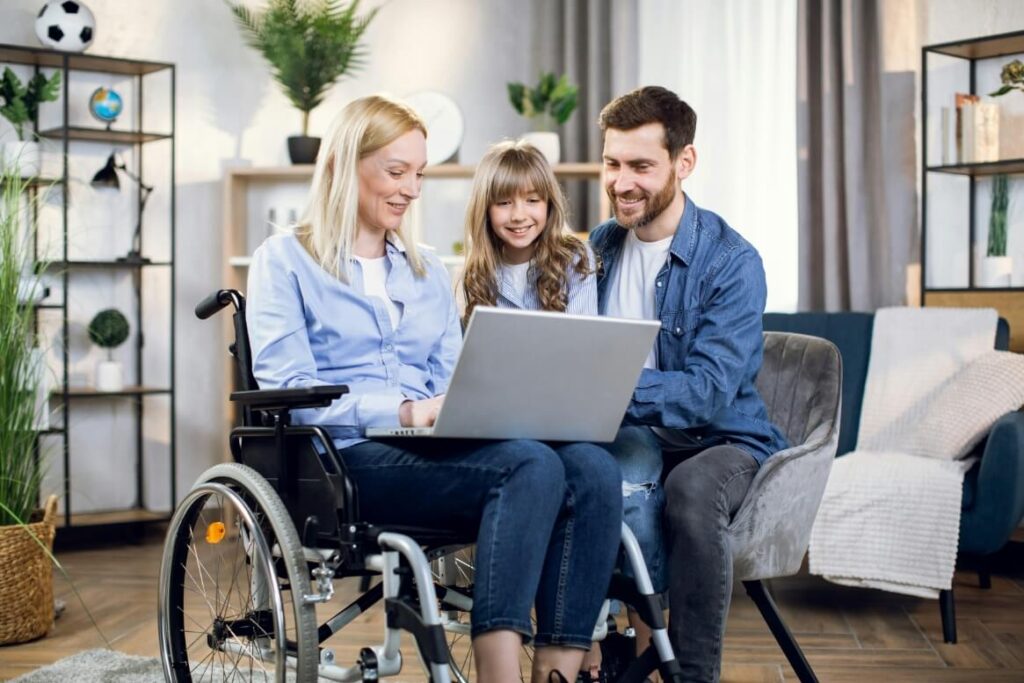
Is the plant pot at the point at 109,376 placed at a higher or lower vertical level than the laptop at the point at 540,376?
lower

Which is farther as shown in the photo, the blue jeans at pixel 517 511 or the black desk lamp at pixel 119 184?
the black desk lamp at pixel 119 184

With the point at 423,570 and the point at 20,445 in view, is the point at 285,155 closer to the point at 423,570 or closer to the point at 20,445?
the point at 20,445

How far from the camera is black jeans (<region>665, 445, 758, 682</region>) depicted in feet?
6.48

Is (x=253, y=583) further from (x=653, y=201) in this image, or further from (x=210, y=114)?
(x=210, y=114)

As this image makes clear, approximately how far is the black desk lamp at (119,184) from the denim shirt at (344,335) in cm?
262

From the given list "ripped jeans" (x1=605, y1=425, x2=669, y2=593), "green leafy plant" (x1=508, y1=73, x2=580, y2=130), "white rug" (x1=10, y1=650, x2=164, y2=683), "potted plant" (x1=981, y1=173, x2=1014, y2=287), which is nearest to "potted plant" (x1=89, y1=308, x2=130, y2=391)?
"green leafy plant" (x1=508, y1=73, x2=580, y2=130)

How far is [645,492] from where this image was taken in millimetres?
2082

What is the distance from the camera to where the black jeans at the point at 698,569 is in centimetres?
198

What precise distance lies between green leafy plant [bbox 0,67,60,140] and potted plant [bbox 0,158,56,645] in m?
1.31

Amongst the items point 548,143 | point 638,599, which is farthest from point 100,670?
point 548,143

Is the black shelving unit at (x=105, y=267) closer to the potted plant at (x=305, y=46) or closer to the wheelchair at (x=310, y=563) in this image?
the potted plant at (x=305, y=46)

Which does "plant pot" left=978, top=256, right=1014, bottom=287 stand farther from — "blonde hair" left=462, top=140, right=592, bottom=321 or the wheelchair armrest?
the wheelchair armrest

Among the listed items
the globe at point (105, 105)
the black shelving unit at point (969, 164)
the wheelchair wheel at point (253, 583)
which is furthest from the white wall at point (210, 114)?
the wheelchair wheel at point (253, 583)

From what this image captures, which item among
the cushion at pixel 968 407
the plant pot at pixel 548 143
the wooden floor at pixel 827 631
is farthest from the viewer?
the plant pot at pixel 548 143
